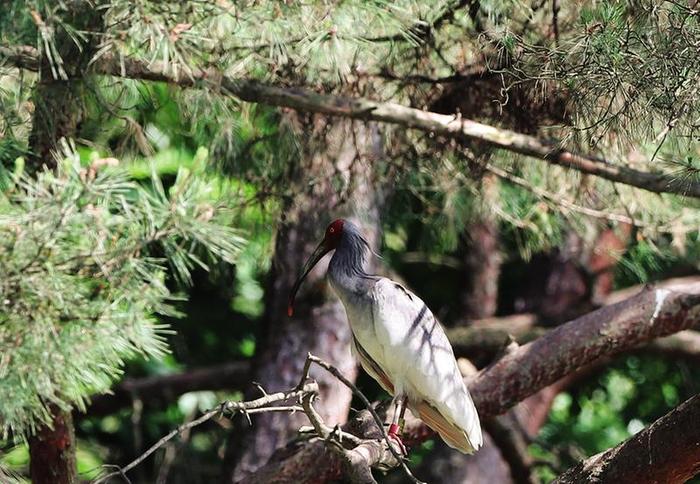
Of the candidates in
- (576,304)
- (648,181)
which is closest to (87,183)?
(648,181)

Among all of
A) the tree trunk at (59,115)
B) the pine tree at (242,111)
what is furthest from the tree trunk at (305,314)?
the tree trunk at (59,115)

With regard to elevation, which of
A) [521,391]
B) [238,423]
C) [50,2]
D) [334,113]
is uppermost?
[50,2]

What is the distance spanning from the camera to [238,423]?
4918 mm

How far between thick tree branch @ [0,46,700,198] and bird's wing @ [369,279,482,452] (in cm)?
50

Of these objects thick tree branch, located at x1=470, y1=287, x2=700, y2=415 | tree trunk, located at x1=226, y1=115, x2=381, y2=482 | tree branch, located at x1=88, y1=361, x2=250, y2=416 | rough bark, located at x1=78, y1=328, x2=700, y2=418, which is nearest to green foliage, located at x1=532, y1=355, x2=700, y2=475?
rough bark, located at x1=78, y1=328, x2=700, y2=418

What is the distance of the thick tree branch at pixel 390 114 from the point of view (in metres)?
3.31

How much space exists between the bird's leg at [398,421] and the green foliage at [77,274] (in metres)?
0.68

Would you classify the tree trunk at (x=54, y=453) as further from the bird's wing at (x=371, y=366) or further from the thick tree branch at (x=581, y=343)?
the thick tree branch at (x=581, y=343)

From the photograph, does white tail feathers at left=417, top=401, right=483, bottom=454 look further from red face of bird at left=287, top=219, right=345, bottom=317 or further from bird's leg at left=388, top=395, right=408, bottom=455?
red face of bird at left=287, top=219, right=345, bottom=317

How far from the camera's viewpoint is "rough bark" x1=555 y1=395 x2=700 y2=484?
2.89m

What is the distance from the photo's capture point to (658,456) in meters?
Result: 2.94

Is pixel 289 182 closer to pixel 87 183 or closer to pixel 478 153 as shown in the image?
pixel 478 153

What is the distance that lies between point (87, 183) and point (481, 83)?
1.31 meters

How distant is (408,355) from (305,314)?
1433 mm
